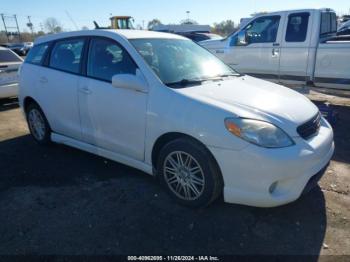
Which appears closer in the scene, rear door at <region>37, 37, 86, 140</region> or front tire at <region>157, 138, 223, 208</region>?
front tire at <region>157, 138, 223, 208</region>

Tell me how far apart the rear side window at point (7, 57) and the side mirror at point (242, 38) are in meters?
5.71

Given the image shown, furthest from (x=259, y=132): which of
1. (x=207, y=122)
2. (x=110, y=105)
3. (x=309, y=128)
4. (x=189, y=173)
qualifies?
(x=110, y=105)

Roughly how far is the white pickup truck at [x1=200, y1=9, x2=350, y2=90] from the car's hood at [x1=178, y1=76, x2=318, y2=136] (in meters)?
3.98

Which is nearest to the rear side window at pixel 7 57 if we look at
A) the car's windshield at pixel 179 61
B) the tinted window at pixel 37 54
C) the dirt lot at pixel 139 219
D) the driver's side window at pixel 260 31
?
the tinted window at pixel 37 54

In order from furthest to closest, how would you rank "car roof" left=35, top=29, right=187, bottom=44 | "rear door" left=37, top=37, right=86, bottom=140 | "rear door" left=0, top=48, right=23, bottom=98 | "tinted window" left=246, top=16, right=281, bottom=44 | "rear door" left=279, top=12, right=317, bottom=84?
"rear door" left=0, top=48, right=23, bottom=98 < "tinted window" left=246, top=16, right=281, bottom=44 < "rear door" left=279, top=12, right=317, bottom=84 < "rear door" left=37, top=37, right=86, bottom=140 < "car roof" left=35, top=29, right=187, bottom=44

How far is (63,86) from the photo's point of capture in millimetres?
4520

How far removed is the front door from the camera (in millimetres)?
3676

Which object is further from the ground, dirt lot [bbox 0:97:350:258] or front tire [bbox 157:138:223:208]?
front tire [bbox 157:138:223:208]

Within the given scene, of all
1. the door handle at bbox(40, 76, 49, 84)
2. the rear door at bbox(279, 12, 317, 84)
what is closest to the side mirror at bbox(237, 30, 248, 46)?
the rear door at bbox(279, 12, 317, 84)

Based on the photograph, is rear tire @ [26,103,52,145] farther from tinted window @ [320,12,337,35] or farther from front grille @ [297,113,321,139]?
tinted window @ [320,12,337,35]

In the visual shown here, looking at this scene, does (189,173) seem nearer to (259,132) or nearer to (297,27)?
(259,132)

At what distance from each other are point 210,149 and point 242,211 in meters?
0.79

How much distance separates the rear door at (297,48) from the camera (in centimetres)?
755

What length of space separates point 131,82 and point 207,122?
97cm
